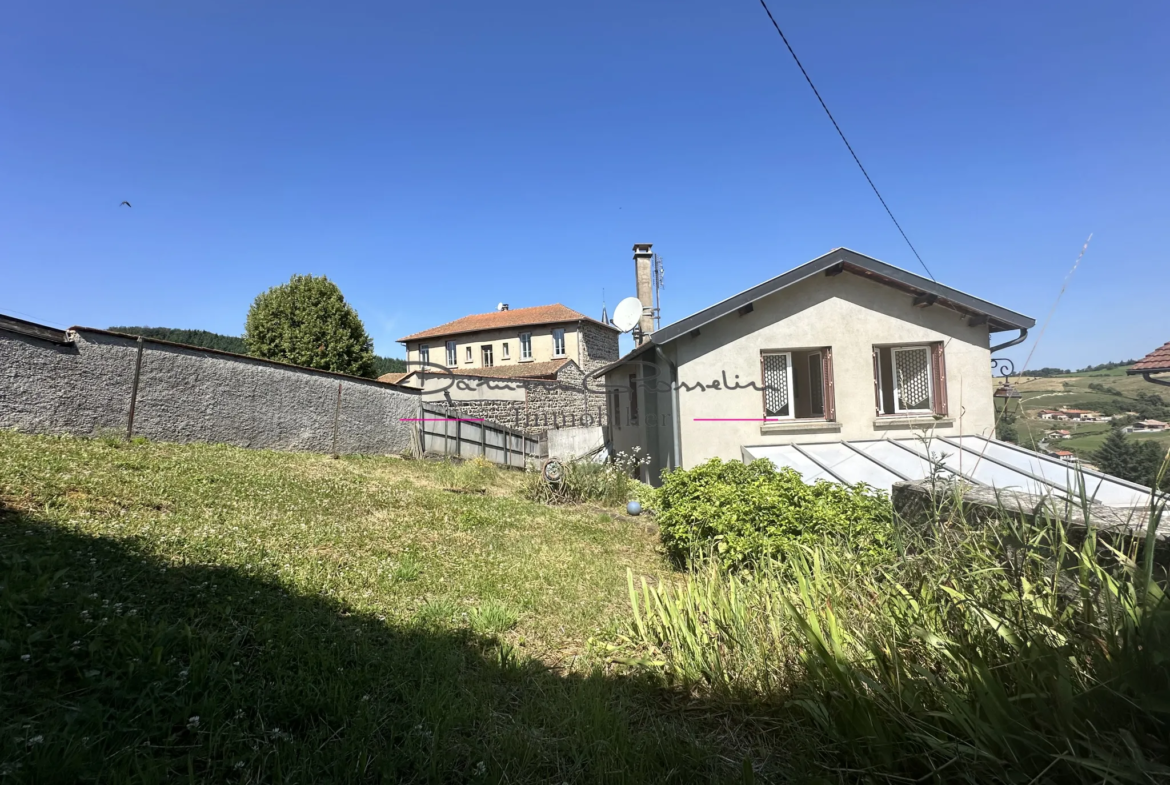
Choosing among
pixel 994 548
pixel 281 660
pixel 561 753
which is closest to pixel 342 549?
pixel 281 660

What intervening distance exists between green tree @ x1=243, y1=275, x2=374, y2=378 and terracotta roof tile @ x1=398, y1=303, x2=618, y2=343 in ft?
43.0

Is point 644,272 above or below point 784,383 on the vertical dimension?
above

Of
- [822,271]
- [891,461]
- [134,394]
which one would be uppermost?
[822,271]

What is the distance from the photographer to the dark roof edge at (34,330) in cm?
779

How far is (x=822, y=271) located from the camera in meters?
9.60

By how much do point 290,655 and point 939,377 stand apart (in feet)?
35.2

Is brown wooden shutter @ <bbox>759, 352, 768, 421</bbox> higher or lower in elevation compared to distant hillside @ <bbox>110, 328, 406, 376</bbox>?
lower

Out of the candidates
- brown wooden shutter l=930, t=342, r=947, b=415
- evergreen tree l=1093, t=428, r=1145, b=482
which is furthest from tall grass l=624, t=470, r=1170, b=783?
brown wooden shutter l=930, t=342, r=947, b=415

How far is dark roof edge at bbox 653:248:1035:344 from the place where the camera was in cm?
930

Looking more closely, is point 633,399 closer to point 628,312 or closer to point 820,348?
point 628,312

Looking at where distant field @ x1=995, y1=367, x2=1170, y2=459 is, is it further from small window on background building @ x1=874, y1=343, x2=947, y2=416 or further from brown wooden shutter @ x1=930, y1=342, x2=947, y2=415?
brown wooden shutter @ x1=930, y1=342, x2=947, y2=415

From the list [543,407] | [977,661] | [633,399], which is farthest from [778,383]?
[543,407]

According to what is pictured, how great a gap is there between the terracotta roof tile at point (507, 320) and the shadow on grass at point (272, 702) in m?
30.3

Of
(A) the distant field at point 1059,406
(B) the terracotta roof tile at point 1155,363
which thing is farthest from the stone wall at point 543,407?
(A) the distant field at point 1059,406
